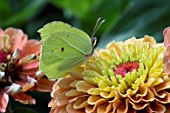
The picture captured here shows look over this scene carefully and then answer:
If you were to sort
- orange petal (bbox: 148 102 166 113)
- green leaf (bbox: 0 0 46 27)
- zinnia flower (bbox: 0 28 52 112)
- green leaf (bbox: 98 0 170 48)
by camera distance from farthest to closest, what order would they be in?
green leaf (bbox: 0 0 46 27)
green leaf (bbox: 98 0 170 48)
zinnia flower (bbox: 0 28 52 112)
orange petal (bbox: 148 102 166 113)

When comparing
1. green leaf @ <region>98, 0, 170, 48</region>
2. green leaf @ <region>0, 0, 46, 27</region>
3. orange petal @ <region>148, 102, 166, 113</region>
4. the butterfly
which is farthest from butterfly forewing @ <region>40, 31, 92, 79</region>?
green leaf @ <region>0, 0, 46, 27</region>

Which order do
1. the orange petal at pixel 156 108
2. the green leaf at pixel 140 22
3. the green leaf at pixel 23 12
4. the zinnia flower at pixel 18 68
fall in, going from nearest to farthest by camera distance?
the orange petal at pixel 156 108, the zinnia flower at pixel 18 68, the green leaf at pixel 140 22, the green leaf at pixel 23 12

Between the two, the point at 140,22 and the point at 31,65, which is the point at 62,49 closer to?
the point at 31,65

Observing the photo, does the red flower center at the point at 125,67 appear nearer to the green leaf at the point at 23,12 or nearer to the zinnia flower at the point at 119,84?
the zinnia flower at the point at 119,84

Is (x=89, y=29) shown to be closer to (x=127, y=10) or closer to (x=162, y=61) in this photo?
(x=127, y=10)

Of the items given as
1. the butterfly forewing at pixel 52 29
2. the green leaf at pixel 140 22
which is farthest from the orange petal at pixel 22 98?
the green leaf at pixel 140 22

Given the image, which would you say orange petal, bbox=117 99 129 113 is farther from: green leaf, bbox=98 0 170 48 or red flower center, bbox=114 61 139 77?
green leaf, bbox=98 0 170 48
